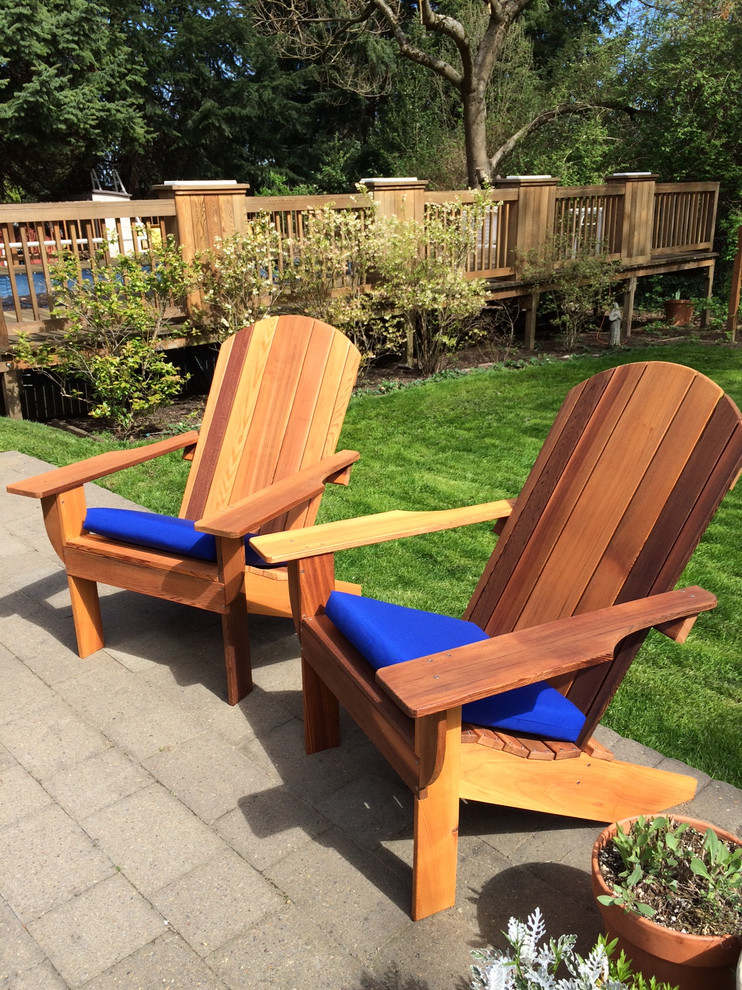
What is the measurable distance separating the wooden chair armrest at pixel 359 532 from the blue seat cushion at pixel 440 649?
0.17 meters

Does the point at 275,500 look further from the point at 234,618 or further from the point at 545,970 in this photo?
the point at 545,970

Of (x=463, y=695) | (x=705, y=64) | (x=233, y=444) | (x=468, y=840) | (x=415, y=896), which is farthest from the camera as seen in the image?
(x=705, y=64)

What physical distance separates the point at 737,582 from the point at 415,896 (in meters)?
2.53

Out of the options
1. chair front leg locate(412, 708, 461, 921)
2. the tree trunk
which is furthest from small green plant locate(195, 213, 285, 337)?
the tree trunk

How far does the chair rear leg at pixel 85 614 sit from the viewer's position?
10.4 ft

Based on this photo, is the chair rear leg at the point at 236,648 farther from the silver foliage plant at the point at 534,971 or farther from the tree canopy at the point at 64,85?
the tree canopy at the point at 64,85

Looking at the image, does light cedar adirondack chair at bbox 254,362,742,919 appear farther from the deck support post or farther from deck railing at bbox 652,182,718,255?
deck railing at bbox 652,182,718,255

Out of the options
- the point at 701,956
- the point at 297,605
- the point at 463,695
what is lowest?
the point at 701,956

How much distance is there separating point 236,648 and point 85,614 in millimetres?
740

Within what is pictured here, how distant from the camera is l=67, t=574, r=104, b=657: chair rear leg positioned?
3174mm

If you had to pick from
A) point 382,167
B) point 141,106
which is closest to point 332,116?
point 382,167

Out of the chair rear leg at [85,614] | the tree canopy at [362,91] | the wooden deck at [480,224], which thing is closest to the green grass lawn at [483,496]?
the chair rear leg at [85,614]

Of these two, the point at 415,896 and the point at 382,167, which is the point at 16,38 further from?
the point at 415,896

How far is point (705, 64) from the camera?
12664 mm
